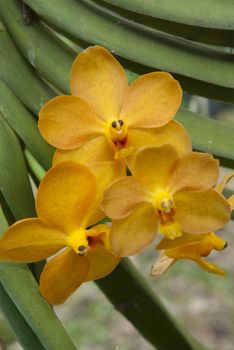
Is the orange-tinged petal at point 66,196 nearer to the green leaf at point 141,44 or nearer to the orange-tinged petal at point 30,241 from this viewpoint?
the orange-tinged petal at point 30,241

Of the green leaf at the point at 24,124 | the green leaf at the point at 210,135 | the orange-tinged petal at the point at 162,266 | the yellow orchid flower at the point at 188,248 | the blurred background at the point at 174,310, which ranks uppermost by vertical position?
the green leaf at the point at 24,124

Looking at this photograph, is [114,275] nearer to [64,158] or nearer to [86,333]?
[64,158]

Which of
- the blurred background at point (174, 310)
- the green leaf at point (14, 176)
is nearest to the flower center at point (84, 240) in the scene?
the green leaf at point (14, 176)

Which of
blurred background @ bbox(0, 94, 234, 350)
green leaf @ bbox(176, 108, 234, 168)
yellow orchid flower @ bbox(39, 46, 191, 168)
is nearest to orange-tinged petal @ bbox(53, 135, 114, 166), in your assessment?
yellow orchid flower @ bbox(39, 46, 191, 168)

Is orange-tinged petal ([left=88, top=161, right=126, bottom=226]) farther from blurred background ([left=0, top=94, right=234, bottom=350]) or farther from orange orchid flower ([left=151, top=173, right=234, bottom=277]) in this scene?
blurred background ([left=0, top=94, right=234, bottom=350])

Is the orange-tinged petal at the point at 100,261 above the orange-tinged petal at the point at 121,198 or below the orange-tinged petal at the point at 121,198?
below

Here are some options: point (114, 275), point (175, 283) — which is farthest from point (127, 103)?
point (175, 283)
